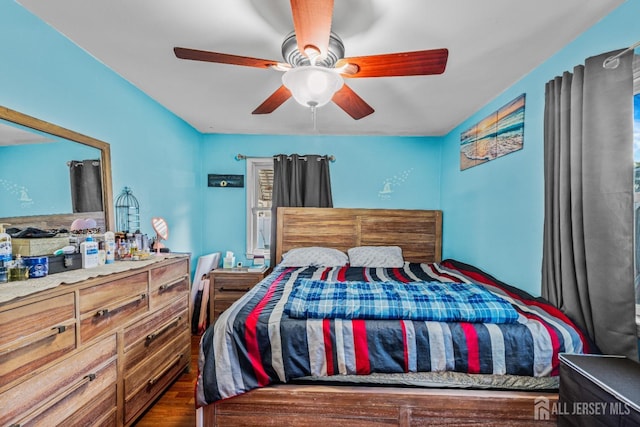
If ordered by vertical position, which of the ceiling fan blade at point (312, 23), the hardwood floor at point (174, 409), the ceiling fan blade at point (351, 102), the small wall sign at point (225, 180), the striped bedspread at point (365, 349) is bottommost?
the hardwood floor at point (174, 409)

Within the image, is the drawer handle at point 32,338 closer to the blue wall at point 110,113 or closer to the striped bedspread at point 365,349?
the striped bedspread at point 365,349

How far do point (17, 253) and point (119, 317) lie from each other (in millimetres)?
550

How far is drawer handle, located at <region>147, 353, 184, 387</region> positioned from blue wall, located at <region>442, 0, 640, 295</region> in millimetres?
2580

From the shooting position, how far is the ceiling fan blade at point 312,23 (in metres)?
1.00

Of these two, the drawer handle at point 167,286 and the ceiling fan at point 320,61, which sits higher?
the ceiling fan at point 320,61

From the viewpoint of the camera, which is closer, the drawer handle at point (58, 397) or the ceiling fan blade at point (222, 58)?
the drawer handle at point (58, 397)

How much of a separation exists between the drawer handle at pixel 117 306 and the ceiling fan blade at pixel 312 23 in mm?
1600

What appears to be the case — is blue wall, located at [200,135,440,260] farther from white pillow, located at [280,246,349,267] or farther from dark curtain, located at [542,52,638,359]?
dark curtain, located at [542,52,638,359]

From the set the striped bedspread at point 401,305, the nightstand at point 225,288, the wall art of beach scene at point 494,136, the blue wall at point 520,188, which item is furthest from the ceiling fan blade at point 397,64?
the nightstand at point 225,288

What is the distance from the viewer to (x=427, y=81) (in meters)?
2.11

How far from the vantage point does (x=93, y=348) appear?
1386mm

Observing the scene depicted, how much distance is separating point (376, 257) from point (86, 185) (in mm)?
2584

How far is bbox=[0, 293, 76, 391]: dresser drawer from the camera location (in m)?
1.01

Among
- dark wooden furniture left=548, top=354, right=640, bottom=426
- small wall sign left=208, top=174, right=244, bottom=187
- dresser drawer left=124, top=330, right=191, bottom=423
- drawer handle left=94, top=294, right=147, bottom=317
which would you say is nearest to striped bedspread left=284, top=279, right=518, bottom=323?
dark wooden furniture left=548, top=354, right=640, bottom=426
